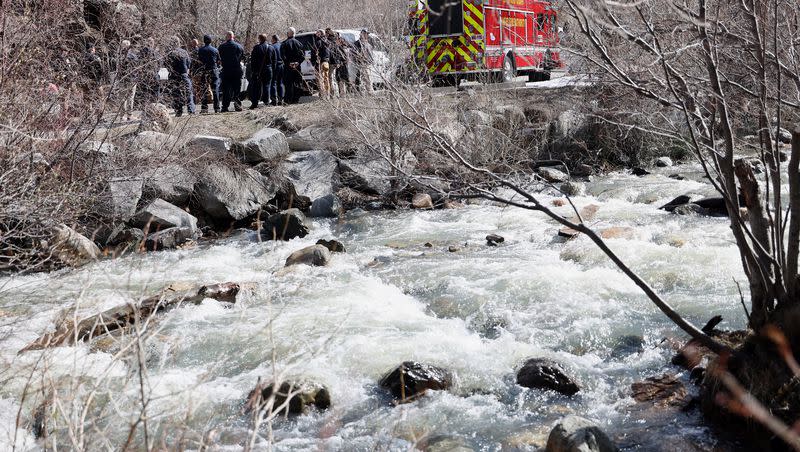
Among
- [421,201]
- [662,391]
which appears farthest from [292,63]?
[662,391]

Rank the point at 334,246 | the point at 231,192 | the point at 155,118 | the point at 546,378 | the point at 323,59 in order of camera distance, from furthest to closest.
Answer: the point at 323,59, the point at 155,118, the point at 231,192, the point at 334,246, the point at 546,378

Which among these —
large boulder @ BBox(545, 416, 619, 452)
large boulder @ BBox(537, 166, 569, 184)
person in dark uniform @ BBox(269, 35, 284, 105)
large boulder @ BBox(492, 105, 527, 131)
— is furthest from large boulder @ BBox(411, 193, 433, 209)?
large boulder @ BBox(545, 416, 619, 452)

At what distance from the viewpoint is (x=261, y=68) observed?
57.7 ft

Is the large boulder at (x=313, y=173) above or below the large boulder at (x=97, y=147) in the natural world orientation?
below

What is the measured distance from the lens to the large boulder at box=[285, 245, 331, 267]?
1013 cm

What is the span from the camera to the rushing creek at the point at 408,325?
5680mm

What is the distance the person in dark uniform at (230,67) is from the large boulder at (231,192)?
12.5 ft

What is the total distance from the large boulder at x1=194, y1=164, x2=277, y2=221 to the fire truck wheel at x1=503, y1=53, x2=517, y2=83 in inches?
292

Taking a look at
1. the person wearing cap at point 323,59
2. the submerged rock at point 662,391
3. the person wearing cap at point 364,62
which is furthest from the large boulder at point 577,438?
the person wearing cap at point 323,59

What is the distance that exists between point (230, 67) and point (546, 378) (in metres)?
12.5

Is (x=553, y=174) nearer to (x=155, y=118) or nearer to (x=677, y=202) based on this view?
(x=677, y=202)

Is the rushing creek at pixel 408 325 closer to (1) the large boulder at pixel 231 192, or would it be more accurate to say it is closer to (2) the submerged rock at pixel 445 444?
(2) the submerged rock at pixel 445 444

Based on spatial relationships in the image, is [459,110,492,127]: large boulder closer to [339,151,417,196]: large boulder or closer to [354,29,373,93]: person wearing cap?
[339,151,417,196]: large boulder

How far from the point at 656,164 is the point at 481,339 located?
11.3 meters
